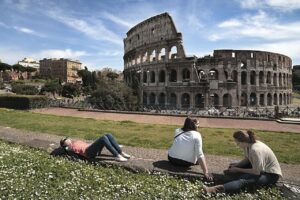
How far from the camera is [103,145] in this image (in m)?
7.56

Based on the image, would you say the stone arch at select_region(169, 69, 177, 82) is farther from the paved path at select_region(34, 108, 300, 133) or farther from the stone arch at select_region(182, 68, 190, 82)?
the paved path at select_region(34, 108, 300, 133)

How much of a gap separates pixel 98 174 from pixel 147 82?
152 ft

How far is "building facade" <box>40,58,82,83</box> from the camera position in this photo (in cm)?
14725

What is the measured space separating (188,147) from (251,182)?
1489 mm

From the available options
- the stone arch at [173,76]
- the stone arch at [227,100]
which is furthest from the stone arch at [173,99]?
the stone arch at [227,100]

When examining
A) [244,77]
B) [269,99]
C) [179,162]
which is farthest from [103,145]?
[269,99]

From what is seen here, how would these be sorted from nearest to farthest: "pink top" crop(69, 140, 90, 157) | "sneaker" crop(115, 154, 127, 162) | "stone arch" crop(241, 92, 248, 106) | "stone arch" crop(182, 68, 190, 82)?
"sneaker" crop(115, 154, 127, 162) → "pink top" crop(69, 140, 90, 157) → "stone arch" crop(241, 92, 248, 106) → "stone arch" crop(182, 68, 190, 82)

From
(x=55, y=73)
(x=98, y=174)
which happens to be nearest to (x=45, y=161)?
(x=98, y=174)

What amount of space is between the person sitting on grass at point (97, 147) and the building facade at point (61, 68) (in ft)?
462

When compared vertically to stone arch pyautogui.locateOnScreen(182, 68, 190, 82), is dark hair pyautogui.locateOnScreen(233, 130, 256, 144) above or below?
below

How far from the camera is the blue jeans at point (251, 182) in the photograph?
5934 millimetres

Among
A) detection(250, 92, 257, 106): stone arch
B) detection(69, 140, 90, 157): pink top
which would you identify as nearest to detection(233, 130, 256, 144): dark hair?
detection(69, 140, 90, 157): pink top

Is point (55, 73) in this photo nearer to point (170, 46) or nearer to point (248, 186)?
point (170, 46)

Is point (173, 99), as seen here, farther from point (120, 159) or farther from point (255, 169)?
point (255, 169)
